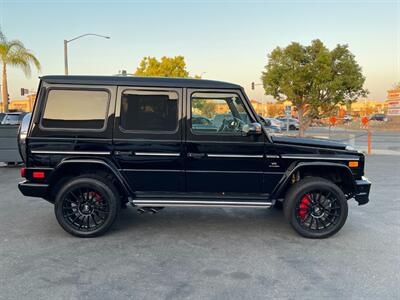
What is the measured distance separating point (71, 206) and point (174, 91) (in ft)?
7.00

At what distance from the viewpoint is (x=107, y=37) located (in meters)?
22.4

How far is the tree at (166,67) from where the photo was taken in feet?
107

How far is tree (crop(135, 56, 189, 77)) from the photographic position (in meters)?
32.6

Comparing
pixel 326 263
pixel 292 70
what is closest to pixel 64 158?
pixel 326 263

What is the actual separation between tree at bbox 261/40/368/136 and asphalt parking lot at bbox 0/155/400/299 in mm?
11029

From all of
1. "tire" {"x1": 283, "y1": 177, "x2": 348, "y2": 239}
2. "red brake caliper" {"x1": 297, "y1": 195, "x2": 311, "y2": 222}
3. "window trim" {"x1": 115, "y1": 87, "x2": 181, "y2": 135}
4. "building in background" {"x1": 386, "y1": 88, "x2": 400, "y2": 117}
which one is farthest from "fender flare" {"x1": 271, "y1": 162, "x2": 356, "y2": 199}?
"building in background" {"x1": 386, "y1": 88, "x2": 400, "y2": 117}

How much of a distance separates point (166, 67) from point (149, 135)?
2951 centimetres

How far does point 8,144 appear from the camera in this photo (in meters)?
9.95

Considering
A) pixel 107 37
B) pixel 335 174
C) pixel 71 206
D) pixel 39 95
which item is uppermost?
pixel 107 37

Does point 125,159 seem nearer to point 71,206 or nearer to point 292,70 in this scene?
point 71,206

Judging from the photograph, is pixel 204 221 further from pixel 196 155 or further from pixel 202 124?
pixel 202 124

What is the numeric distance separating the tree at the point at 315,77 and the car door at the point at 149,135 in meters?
12.7

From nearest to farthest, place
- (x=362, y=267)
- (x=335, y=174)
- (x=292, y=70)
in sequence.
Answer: (x=362, y=267) < (x=335, y=174) < (x=292, y=70)

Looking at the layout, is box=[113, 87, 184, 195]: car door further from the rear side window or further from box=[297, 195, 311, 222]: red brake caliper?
box=[297, 195, 311, 222]: red brake caliper
